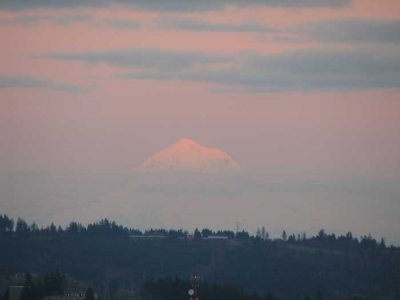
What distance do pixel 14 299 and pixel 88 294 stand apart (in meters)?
9.25

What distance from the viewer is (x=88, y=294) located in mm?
194625

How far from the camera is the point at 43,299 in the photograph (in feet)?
631

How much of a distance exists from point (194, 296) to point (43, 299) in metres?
15.0

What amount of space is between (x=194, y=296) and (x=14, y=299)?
62.4 ft

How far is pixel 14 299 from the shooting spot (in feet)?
655

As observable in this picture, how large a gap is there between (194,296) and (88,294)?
34.5 feet

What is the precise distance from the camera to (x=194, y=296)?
194m

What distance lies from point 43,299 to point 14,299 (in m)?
8.08
